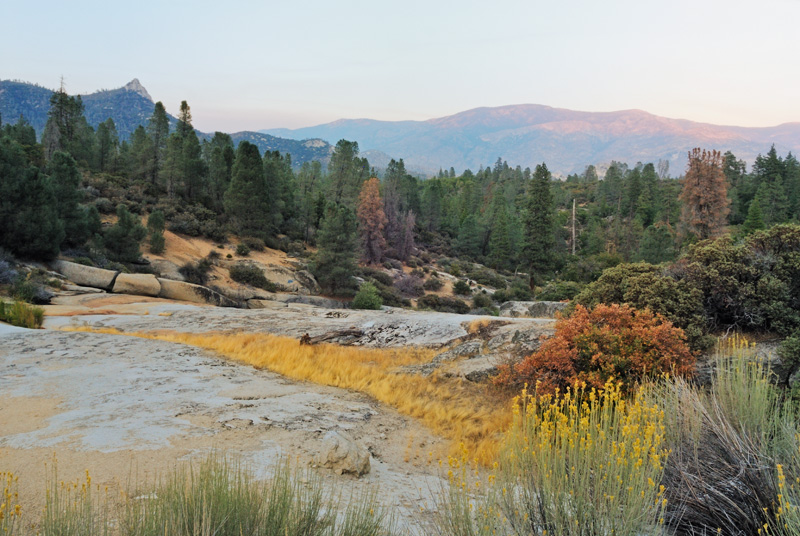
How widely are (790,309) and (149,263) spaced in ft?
102

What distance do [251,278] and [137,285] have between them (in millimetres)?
9606

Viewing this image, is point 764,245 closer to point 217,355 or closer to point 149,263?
point 217,355

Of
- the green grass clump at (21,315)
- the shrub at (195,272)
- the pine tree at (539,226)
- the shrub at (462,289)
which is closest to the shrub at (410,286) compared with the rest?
the shrub at (462,289)

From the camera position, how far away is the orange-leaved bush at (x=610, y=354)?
7.29 m

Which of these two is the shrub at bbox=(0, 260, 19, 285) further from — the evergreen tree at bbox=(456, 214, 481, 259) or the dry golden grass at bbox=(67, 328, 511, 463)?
the evergreen tree at bbox=(456, 214, 481, 259)

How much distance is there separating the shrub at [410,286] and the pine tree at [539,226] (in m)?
13.1

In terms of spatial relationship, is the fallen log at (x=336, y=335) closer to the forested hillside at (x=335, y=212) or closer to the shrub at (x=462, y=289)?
the forested hillside at (x=335, y=212)

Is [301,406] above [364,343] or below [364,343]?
above

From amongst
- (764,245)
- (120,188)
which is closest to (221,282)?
(120,188)

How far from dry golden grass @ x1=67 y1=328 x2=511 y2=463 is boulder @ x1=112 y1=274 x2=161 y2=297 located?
10.4 metres

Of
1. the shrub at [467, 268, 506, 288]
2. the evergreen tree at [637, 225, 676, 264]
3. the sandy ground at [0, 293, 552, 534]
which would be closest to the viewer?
the sandy ground at [0, 293, 552, 534]

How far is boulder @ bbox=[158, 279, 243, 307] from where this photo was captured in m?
22.6

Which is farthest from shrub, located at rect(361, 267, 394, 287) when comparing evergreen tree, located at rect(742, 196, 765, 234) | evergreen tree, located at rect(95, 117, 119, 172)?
evergreen tree, located at rect(742, 196, 765, 234)

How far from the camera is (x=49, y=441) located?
481 centimetres
